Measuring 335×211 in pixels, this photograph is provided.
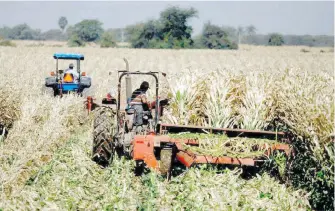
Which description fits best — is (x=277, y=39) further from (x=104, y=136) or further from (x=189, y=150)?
(x=104, y=136)

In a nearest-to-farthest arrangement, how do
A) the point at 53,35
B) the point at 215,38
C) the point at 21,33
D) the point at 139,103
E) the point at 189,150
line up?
the point at 189,150 < the point at 139,103 < the point at 215,38 < the point at 21,33 < the point at 53,35

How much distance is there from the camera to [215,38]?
58.4m

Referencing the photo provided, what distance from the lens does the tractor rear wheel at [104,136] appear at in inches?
252

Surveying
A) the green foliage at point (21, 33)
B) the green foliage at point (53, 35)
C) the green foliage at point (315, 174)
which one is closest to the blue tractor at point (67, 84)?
the green foliage at point (315, 174)

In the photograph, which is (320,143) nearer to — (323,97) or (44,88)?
(323,97)

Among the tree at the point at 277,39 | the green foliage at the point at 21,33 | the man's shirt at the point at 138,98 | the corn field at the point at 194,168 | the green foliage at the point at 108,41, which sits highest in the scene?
the green foliage at the point at 21,33

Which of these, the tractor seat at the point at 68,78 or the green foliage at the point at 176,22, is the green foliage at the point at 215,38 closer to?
the green foliage at the point at 176,22

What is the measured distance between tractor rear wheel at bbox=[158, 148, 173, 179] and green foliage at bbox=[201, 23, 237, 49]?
5230 cm

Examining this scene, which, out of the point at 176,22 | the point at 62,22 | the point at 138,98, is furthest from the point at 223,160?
the point at 62,22

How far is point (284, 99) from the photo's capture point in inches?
262

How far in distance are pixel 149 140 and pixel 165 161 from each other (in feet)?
1.26

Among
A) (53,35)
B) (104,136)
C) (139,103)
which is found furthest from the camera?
(53,35)

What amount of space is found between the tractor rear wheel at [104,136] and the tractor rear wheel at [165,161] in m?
0.90

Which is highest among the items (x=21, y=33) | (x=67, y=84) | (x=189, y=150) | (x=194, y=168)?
(x=21, y=33)
